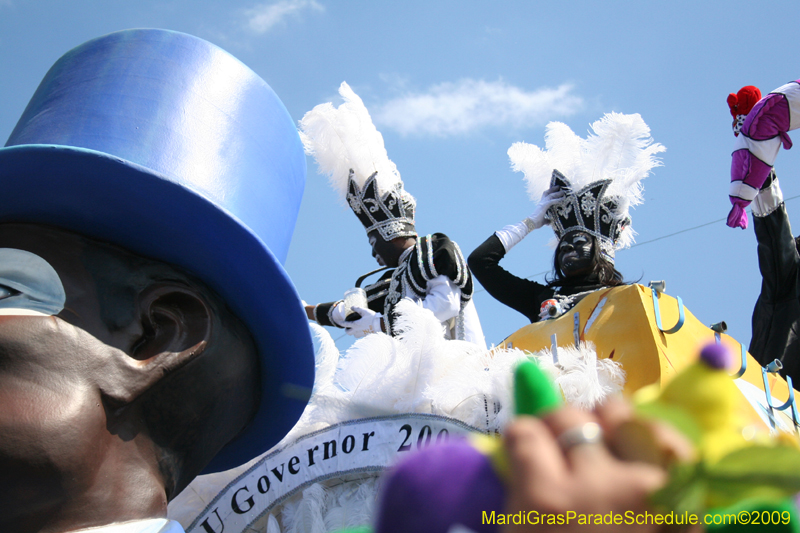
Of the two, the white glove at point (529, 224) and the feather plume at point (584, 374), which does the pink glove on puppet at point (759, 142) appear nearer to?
the white glove at point (529, 224)

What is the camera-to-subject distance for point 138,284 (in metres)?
1.58

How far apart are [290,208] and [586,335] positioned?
3.24 ft

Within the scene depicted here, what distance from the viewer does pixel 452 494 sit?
2.45 feet

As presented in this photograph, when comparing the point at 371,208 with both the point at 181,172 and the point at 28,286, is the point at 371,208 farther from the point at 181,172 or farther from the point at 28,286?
the point at 28,286

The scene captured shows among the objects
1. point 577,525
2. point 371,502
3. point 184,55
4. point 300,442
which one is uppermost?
point 184,55

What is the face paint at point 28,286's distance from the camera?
4.67 feet

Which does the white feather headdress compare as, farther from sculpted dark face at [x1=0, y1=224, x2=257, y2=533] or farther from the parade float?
sculpted dark face at [x1=0, y1=224, x2=257, y2=533]

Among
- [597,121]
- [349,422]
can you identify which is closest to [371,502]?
[349,422]

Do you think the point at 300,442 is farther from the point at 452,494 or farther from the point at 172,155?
the point at 452,494

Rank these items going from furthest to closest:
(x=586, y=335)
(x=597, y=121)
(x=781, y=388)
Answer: (x=597, y=121) → (x=781, y=388) → (x=586, y=335)

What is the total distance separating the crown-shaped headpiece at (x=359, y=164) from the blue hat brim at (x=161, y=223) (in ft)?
6.22

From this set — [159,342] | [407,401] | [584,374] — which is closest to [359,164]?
[407,401]

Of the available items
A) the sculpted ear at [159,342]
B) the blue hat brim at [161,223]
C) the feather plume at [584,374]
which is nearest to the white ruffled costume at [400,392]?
the feather plume at [584,374]

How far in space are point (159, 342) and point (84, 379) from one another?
19cm
